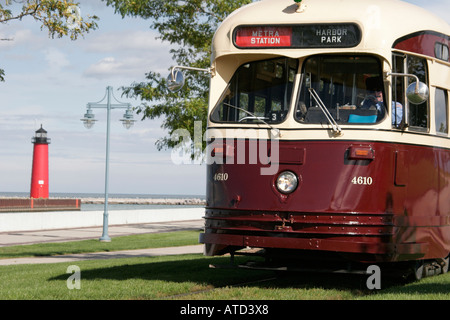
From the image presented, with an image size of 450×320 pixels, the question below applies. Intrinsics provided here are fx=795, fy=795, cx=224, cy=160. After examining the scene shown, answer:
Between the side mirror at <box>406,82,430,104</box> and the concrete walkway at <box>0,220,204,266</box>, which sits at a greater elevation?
the side mirror at <box>406,82,430,104</box>

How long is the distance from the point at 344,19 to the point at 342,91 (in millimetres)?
933

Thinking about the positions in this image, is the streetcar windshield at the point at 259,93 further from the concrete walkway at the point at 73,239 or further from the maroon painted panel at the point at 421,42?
the concrete walkway at the point at 73,239

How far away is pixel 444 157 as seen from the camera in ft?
37.6

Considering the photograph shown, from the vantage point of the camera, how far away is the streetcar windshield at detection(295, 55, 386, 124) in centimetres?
1027

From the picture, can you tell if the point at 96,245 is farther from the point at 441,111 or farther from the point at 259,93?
the point at 441,111

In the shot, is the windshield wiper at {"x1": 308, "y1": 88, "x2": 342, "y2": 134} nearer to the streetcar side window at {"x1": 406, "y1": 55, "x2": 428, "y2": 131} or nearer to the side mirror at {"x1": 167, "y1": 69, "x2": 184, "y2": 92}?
the streetcar side window at {"x1": 406, "y1": 55, "x2": 428, "y2": 131}

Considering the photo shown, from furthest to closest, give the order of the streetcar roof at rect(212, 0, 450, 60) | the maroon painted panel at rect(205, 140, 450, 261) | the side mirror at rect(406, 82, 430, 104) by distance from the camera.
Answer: the streetcar roof at rect(212, 0, 450, 60)
the maroon painted panel at rect(205, 140, 450, 261)
the side mirror at rect(406, 82, 430, 104)

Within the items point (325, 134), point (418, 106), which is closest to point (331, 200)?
point (325, 134)

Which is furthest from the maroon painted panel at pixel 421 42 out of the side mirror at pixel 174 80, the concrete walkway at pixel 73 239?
the concrete walkway at pixel 73 239

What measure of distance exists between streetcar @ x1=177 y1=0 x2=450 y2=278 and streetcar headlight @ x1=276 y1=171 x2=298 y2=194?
0.04 ft

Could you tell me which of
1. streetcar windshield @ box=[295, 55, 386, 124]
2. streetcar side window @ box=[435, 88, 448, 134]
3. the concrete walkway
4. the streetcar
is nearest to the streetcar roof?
the streetcar

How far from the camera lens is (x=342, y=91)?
10.3 meters

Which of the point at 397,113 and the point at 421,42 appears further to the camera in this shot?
the point at 421,42

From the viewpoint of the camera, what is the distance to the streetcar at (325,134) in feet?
32.9
